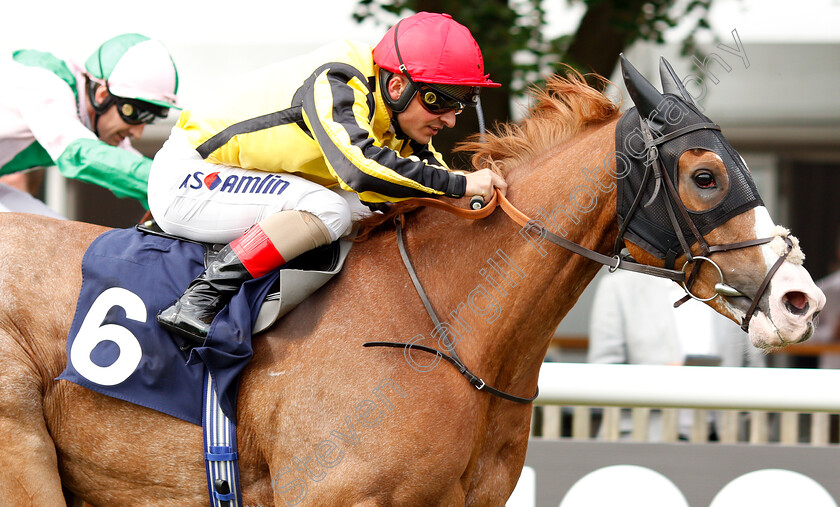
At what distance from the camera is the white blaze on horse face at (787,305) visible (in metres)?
2.36

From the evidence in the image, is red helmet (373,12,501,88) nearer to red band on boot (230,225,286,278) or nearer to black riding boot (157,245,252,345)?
red band on boot (230,225,286,278)

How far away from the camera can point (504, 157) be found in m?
2.98

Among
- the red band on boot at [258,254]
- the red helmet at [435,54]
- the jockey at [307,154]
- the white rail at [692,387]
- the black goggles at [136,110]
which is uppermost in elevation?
the red helmet at [435,54]

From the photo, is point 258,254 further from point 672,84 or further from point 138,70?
point 138,70

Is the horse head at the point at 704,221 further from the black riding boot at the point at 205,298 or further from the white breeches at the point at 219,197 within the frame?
the black riding boot at the point at 205,298

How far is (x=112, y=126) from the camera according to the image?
398 cm

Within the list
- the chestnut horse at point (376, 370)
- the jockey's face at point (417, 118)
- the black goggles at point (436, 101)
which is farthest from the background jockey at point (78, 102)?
the black goggles at point (436, 101)

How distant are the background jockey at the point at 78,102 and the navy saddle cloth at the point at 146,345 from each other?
0.65 m

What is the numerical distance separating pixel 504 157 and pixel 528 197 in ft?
0.80

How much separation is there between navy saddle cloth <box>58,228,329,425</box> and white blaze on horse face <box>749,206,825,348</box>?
4.83 ft

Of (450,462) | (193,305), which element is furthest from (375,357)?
(193,305)

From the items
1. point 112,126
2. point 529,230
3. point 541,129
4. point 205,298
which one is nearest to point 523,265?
point 529,230

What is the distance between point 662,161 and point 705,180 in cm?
14

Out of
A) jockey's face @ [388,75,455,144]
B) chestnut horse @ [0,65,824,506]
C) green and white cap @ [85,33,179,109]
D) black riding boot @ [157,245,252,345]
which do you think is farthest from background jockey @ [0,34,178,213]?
jockey's face @ [388,75,455,144]
